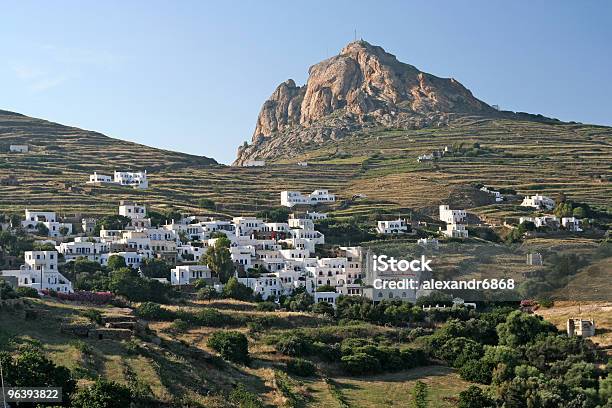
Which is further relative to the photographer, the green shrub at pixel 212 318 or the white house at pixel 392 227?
the white house at pixel 392 227

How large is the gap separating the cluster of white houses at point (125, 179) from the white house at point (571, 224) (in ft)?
129

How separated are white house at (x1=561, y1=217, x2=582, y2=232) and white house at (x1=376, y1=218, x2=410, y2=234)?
1294 cm

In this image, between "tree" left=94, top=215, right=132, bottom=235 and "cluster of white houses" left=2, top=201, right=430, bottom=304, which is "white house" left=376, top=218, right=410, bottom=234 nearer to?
"cluster of white houses" left=2, top=201, right=430, bottom=304

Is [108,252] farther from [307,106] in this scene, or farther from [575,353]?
[307,106]

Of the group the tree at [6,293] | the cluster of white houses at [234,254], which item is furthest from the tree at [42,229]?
the tree at [6,293]

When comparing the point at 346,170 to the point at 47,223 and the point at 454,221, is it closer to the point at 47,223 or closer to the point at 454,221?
the point at 454,221

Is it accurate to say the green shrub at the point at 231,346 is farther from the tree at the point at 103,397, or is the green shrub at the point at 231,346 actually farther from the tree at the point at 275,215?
the tree at the point at 275,215

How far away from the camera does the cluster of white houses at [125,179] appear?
88.3 m

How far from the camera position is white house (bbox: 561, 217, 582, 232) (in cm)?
7356

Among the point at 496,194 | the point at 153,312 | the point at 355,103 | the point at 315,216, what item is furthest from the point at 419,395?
the point at 355,103

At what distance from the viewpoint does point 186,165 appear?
107 meters

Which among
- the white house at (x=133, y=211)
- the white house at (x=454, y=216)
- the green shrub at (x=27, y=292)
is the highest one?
the white house at (x=133, y=211)

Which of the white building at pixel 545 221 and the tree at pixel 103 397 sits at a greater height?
the white building at pixel 545 221

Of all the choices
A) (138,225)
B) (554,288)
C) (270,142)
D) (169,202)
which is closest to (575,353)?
(554,288)
